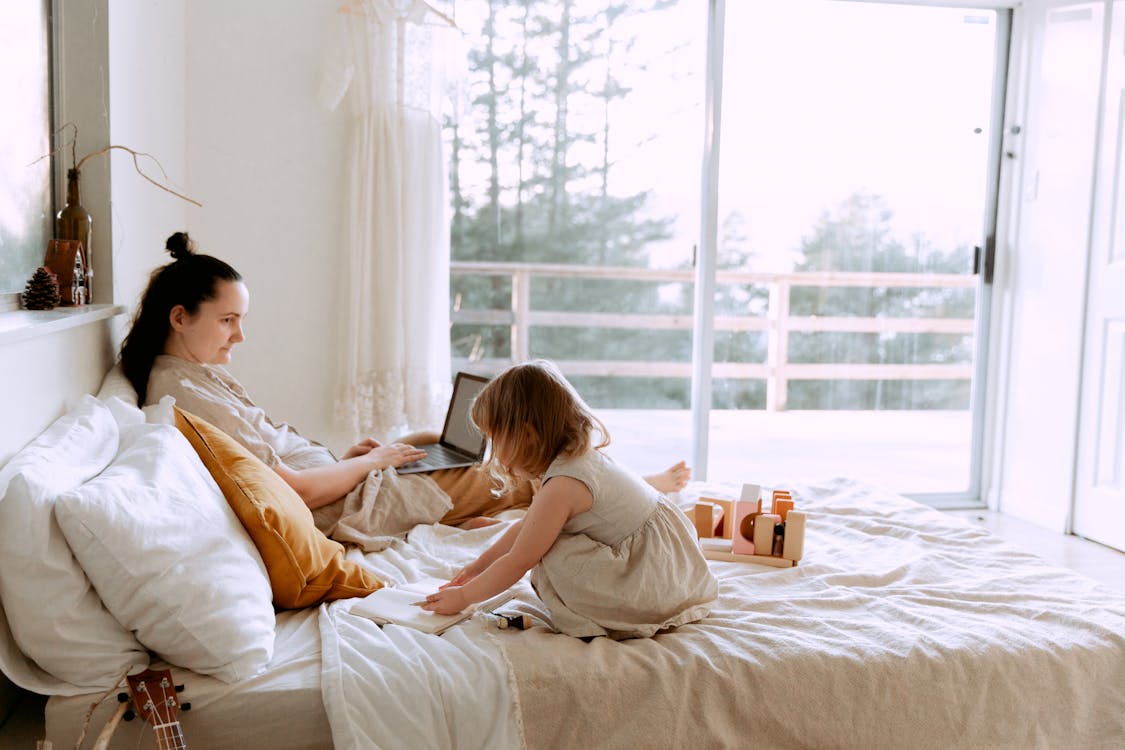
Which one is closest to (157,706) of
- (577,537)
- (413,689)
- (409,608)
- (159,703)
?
(159,703)

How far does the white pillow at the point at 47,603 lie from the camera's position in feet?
4.69

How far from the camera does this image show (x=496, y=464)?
80.4 inches

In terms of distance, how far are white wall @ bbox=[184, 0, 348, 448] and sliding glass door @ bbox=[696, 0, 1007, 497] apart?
5.16ft

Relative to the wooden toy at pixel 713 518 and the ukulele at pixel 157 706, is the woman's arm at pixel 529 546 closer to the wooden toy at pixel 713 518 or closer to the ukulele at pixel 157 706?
the ukulele at pixel 157 706

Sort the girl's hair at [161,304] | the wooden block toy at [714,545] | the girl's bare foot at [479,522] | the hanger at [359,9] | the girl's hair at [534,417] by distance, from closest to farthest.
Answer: the girl's hair at [534,417], the wooden block toy at [714,545], the girl's hair at [161,304], the girl's bare foot at [479,522], the hanger at [359,9]

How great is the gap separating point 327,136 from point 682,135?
4.65ft

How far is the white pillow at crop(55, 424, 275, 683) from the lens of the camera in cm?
150

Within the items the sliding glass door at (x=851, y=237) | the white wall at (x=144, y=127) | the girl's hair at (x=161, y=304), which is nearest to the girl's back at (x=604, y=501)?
the girl's hair at (x=161, y=304)

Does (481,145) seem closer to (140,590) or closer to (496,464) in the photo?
(496,464)

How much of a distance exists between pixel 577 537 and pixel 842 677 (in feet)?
1.72

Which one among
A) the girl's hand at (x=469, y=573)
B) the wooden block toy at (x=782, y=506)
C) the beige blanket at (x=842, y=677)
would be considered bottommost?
the beige blanket at (x=842, y=677)

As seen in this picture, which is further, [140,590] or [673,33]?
[673,33]

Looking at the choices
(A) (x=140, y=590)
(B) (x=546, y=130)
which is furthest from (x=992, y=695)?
(B) (x=546, y=130)

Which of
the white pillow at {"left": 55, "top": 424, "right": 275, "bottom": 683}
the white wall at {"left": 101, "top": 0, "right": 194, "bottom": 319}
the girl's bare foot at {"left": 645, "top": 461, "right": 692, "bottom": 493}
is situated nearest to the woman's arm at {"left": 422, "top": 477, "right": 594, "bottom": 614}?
the white pillow at {"left": 55, "top": 424, "right": 275, "bottom": 683}
